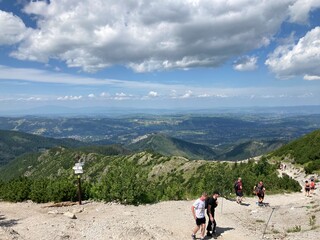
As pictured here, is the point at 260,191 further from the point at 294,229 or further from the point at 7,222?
the point at 7,222

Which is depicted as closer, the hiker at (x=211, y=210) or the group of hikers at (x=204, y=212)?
the group of hikers at (x=204, y=212)

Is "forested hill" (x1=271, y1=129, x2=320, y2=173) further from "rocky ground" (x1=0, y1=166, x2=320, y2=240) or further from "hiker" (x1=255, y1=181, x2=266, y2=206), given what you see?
"rocky ground" (x1=0, y1=166, x2=320, y2=240)

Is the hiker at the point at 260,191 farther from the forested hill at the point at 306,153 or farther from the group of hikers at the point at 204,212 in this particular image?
the forested hill at the point at 306,153

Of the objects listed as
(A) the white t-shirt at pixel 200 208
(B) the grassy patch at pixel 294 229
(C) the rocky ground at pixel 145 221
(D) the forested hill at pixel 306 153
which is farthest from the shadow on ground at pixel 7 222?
(D) the forested hill at pixel 306 153

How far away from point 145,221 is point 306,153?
5088 cm

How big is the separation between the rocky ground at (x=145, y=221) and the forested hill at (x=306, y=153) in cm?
2696

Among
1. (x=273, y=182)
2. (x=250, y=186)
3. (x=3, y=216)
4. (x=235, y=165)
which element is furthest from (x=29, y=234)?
(x=235, y=165)

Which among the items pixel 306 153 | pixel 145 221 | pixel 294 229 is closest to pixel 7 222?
pixel 145 221

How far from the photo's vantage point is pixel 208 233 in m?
19.6

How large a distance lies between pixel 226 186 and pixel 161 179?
259 ft

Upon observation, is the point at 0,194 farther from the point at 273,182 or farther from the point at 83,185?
the point at 273,182

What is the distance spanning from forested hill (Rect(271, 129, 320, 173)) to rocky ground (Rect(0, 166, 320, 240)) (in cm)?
2696

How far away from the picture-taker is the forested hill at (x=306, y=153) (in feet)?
182

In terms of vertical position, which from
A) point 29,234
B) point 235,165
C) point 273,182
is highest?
point 29,234
